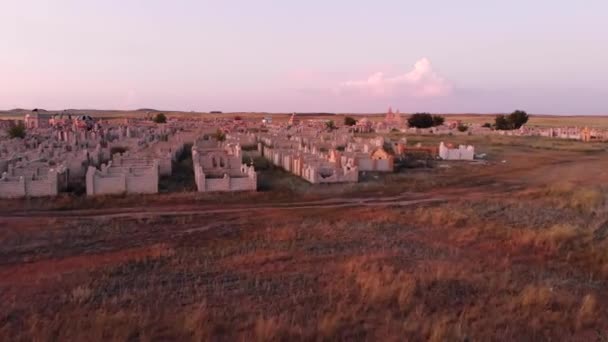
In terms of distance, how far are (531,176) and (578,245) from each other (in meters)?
12.9

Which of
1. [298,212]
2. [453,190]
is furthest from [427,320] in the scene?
[453,190]

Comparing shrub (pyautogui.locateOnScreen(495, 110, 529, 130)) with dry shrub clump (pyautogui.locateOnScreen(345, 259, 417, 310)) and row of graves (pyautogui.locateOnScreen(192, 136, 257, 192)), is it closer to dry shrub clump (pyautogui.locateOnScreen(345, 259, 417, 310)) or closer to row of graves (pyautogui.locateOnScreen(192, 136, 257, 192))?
row of graves (pyautogui.locateOnScreen(192, 136, 257, 192))

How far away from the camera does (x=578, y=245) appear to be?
11086mm

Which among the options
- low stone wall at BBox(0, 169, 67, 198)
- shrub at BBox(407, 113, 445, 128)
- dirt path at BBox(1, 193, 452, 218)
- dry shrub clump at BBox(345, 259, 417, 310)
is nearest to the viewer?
dry shrub clump at BBox(345, 259, 417, 310)

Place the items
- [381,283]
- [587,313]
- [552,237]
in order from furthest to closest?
[552,237] → [381,283] → [587,313]

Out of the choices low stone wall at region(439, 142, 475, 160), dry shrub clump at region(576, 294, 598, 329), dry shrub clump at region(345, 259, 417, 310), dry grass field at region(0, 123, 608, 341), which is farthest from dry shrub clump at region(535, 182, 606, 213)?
low stone wall at region(439, 142, 475, 160)

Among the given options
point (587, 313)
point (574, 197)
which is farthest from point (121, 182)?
Result: point (574, 197)

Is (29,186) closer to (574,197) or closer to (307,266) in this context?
(307,266)

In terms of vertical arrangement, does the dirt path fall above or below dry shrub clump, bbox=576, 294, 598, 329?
above

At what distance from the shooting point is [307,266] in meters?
9.34

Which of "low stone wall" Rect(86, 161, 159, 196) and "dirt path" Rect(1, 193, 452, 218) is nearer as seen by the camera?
"dirt path" Rect(1, 193, 452, 218)

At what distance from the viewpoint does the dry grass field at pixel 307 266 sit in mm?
6582

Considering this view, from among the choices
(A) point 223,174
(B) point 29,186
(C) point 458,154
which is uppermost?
(C) point 458,154

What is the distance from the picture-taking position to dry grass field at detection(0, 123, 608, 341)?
6582mm
